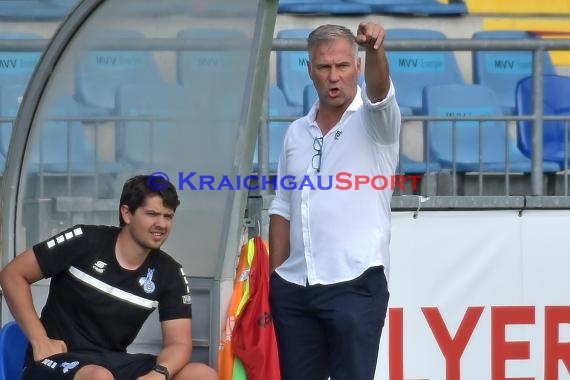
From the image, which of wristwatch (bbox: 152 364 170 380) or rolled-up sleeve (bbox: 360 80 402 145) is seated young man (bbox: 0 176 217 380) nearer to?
wristwatch (bbox: 152 364 170 380)

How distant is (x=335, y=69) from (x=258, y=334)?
112 centimetres

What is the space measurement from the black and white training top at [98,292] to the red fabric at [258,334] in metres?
0.26

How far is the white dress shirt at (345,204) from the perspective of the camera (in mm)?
3631

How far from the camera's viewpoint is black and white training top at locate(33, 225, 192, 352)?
4141 millimetres

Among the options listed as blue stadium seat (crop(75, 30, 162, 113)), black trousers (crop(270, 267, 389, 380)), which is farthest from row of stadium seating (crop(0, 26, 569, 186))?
black trousers (crop(270, 267, 389, 380))

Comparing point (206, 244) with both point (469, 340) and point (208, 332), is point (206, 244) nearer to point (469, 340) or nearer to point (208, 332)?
point (208, 332)

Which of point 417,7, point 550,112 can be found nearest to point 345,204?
point 550,112

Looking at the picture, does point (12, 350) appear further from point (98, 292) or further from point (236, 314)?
point (236, 314)

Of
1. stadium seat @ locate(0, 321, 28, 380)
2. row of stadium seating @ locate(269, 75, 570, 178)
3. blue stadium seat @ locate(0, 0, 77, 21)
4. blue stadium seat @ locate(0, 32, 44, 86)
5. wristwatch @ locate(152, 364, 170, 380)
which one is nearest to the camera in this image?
wristwatch @ locate(152, 364, 170, 380)

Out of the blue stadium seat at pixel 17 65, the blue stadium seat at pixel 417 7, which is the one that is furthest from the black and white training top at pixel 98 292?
the blue stadium seat at pixel 417 7

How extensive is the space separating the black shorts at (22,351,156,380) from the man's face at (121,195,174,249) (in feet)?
1.44

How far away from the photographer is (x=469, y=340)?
5.40m

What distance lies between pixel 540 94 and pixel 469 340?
1389 millimetres

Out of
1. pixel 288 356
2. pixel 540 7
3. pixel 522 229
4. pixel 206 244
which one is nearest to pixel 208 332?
pixel 206 244
